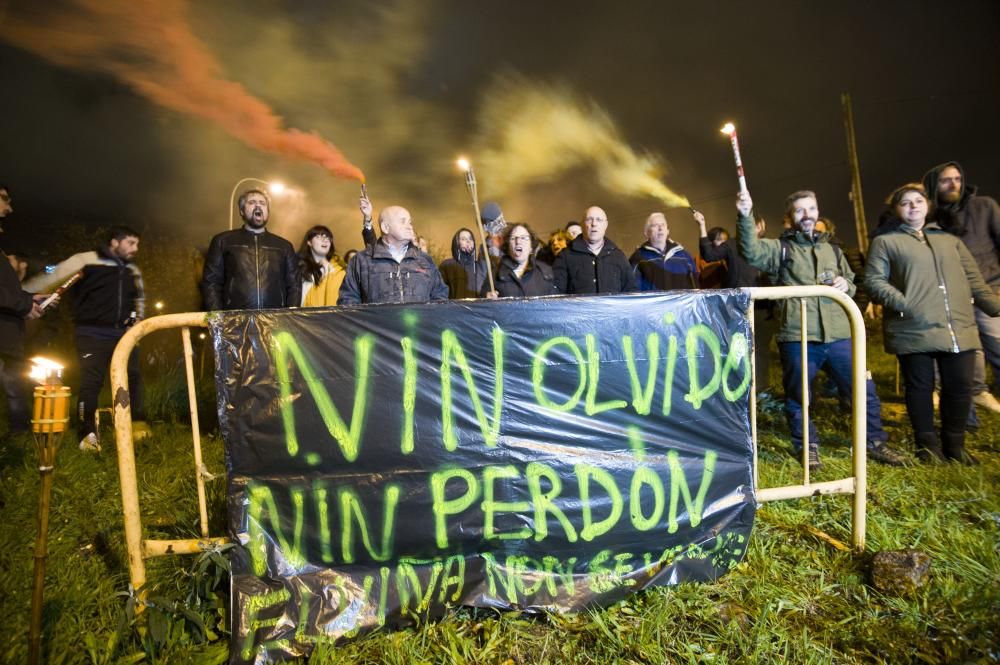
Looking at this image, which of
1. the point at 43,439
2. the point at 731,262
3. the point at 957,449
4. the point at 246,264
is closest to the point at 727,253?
the point at 731,262

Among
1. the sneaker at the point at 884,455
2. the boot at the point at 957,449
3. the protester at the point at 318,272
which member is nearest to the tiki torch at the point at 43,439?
the protester at the point at 318,272

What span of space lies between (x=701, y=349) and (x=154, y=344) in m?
15.3

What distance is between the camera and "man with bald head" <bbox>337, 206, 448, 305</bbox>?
3787mm

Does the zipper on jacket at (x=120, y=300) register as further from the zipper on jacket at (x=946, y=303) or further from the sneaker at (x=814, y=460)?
the zipper on jacket at (x=946, y=303)

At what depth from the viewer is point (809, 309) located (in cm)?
359

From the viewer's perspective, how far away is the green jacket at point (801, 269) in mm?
3564

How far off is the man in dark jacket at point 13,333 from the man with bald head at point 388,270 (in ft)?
8.69

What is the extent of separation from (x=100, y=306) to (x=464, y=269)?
370 centimetres

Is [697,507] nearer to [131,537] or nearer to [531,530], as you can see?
Answer: [531,530]

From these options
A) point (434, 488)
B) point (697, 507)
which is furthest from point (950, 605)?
point (434, 488)

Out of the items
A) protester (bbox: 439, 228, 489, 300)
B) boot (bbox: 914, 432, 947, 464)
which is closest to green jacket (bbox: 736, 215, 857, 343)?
boot (bbox: 914, 432, 947, 464)

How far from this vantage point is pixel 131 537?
2088 millimetres

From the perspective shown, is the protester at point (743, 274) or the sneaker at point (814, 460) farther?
the protester at point (743, 274)

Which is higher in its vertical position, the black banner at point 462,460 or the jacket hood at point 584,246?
the jacket hood at point 584,246
